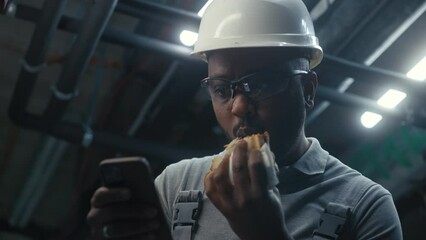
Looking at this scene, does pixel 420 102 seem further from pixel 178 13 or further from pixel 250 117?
pixel 250 117

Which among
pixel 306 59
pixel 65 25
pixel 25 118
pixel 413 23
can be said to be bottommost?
pixel 25 118

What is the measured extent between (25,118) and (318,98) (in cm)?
194

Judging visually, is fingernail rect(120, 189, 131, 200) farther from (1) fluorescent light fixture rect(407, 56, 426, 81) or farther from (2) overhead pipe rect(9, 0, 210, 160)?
(1) fluorescent light fixture rect(407, 56, 426, 81)

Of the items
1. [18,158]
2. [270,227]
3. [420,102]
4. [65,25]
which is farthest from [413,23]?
[18,158]

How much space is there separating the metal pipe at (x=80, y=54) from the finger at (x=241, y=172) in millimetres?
2048

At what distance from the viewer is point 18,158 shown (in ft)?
21.9

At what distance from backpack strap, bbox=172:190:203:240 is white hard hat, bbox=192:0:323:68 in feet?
1.49

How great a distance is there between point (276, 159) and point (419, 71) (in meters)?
2.47

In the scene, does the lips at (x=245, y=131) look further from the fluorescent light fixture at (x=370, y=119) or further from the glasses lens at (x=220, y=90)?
the fluorescent light fixture at (x=370, y=119)

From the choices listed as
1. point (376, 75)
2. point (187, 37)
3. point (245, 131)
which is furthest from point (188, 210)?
point (376, 75)

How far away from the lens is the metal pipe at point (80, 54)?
3.58m

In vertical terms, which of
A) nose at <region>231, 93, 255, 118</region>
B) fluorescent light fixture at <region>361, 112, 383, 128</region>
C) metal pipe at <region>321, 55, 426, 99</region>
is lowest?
fluorescent light fixture at <region>361, 112, 383, 128</region>

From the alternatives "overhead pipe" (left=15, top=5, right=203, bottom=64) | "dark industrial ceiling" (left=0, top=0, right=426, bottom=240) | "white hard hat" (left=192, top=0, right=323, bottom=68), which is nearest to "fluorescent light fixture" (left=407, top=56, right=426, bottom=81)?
"dark industrial ceiling" (left=0, top=0, right=426, bottom=240)

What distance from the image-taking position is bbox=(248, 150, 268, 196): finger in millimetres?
1572
